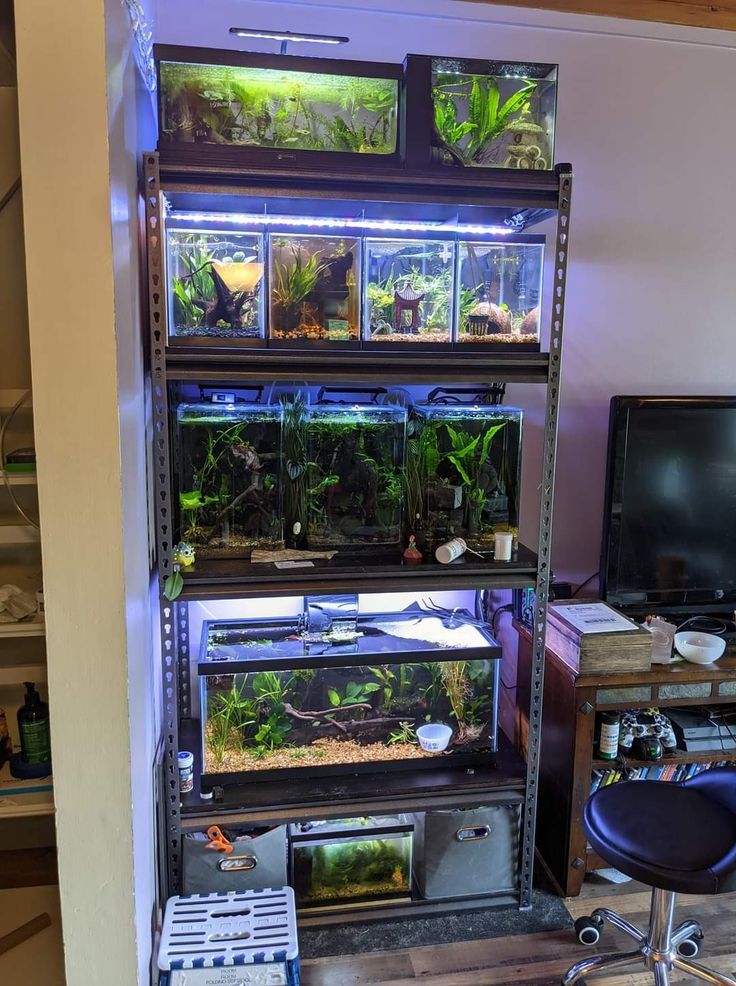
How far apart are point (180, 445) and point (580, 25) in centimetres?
193

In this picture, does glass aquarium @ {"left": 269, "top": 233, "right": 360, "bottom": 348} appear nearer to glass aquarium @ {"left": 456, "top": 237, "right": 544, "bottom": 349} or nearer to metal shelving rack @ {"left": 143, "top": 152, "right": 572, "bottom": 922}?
metal shelving rack @ {"left": 143, "top": 152, "right": 572, "bottom": 922}

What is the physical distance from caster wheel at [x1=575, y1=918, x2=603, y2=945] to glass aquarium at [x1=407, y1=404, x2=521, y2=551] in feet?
3.52

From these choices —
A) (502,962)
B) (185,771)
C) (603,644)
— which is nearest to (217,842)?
(185,771)

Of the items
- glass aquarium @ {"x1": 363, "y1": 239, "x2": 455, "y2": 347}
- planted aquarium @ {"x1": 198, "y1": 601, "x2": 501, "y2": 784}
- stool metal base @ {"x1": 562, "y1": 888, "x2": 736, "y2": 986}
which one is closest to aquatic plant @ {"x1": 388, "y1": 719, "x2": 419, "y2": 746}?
planted aquarium @ {"x1": 198, "y1": 601, "x2": 501, "y2": 784}

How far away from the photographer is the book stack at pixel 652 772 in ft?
7.67

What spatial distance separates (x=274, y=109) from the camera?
72.5 inches

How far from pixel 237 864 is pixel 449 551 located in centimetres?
105

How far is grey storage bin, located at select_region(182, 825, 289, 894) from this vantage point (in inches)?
80.5

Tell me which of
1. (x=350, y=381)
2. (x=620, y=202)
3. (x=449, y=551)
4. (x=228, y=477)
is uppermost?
(x=620, y=202)

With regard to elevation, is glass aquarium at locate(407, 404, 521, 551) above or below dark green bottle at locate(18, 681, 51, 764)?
above

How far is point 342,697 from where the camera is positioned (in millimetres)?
2150

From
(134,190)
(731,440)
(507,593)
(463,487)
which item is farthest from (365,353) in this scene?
(731,440)

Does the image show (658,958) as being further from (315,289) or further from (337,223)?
(337,223)

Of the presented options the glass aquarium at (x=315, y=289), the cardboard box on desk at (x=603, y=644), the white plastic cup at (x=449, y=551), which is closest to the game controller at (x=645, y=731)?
the cardboard box on desk at (x=603, y=644)
